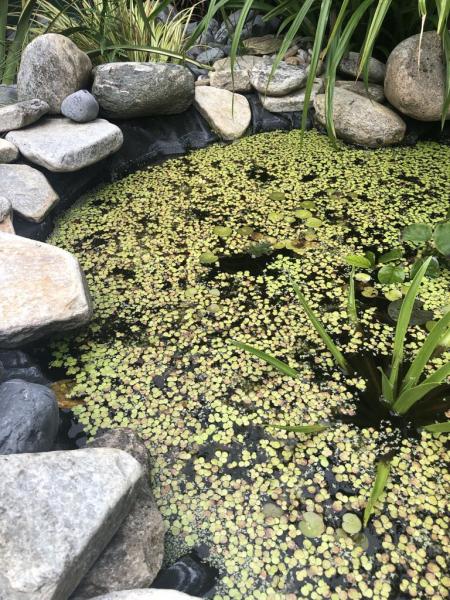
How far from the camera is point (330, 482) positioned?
60.1 inches

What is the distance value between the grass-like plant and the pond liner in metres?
1.58

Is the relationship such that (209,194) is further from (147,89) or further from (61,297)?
(61,297)

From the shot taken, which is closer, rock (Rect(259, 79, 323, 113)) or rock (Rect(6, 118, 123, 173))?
rock (Rect(6, 118, 123, 173))

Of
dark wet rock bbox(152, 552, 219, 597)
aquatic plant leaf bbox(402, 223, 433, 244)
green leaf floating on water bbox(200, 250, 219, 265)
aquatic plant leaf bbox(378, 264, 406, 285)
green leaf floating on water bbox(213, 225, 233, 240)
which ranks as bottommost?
dark wet rock bbox(152, 552, 219, 597)

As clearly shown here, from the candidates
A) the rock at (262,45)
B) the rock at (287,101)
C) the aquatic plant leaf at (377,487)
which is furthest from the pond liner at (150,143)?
the aquatic plant leaf at (377,487)

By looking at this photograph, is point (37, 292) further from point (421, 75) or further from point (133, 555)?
point (421, 75)

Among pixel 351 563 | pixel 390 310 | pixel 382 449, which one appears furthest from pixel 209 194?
pixel 351 563

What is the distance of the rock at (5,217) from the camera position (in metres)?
2.19

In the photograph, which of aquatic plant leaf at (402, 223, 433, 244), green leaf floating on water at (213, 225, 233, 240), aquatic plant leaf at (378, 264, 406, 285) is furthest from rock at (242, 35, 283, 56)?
aquatic plant leaf at (378, 264, 406, 285)

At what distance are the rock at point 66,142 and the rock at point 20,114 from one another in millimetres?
42

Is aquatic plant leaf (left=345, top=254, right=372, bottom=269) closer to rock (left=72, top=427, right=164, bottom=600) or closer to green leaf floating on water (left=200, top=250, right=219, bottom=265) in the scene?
green leaf floating on water (left=200, top=250, right=219, bottom=265)

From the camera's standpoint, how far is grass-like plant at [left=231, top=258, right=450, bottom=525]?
1.48 meters

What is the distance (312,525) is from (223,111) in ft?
8.79

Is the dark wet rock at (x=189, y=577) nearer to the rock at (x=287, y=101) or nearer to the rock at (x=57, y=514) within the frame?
the rock at (x=57, y=514)
